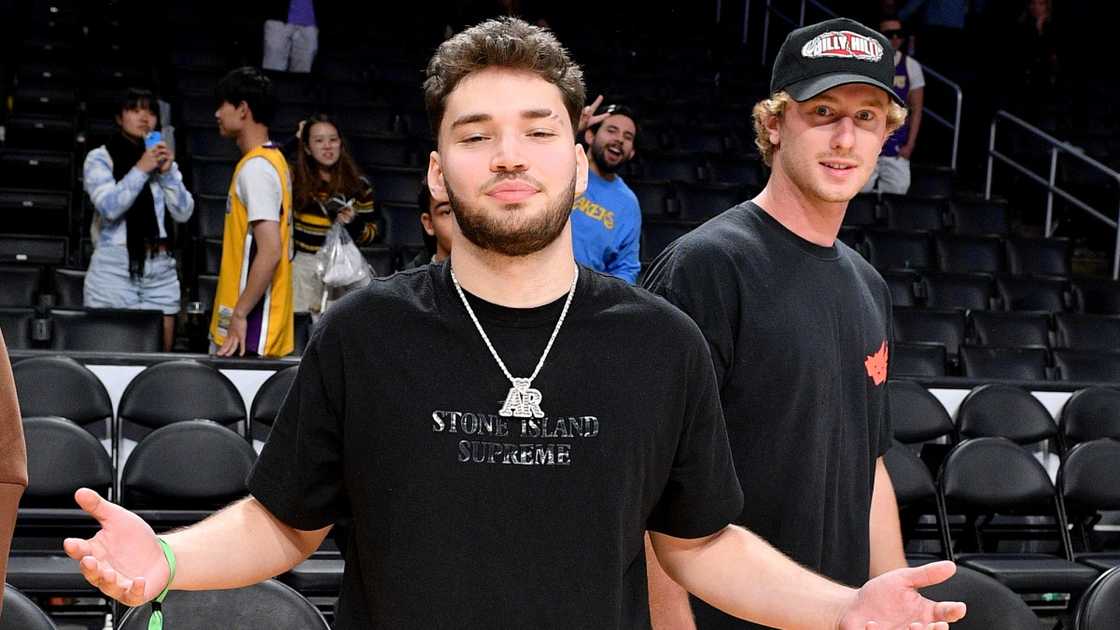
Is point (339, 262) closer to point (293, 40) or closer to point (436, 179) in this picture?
point (436, 179)

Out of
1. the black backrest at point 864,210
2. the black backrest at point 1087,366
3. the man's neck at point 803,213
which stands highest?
the black backrest at point 864,210

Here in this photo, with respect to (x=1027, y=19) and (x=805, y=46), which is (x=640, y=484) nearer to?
(x=805, y=46)

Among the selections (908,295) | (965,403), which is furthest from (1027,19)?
(965,403)

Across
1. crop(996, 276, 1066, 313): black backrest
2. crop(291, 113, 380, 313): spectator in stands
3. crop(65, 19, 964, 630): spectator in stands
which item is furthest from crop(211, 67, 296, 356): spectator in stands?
crop(996, 276, 1066, 313): black backrest

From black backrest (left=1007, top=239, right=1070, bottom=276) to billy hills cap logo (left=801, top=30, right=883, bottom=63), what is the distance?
674 centimetres

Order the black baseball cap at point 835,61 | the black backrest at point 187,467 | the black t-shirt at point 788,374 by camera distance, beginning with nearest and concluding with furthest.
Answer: the black t-shirt at point 788,374 → the black baseball cap at point 835,61 → the black backrest at point 187,467

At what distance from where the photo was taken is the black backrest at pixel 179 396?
16.8 feet

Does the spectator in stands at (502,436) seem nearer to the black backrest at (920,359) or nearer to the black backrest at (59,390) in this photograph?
the black backrest at (59,390)

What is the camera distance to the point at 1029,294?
26.8ft

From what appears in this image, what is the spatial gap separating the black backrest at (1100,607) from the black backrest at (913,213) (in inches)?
230

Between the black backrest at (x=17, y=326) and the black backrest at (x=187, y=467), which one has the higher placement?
the black backrest at (x=17, y=326)

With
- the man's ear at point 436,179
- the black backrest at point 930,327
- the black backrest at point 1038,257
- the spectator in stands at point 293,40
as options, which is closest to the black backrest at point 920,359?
the black backrest at point 930,327

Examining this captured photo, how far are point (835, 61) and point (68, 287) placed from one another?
537cm

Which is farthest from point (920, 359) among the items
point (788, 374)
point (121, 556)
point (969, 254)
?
point (121, 556)
